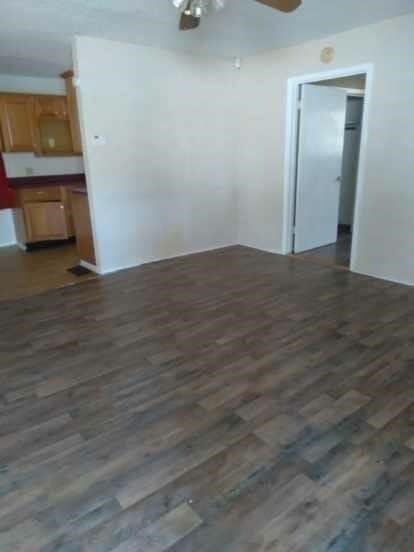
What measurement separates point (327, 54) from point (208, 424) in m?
3.75

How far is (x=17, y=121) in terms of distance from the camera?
204 inches

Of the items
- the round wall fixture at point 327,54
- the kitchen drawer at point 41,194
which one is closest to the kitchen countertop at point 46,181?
the kitchen drawer at point 41,194

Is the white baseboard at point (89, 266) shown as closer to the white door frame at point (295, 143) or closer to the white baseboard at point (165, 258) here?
the white baseboard at point (165, 258)

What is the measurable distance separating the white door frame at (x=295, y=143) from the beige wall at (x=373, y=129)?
4cm

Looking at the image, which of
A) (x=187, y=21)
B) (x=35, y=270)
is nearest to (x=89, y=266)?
(x=35, y=270)

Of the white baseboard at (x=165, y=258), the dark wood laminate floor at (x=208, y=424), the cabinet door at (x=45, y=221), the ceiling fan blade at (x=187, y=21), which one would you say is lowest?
the dark wood laminate floor at (x=208, y=424)

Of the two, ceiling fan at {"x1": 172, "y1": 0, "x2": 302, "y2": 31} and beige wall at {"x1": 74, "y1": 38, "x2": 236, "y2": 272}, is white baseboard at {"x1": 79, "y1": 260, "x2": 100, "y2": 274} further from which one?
ceiling fan at {"x1": 172, "y1": 0, "x2": 302, "y2": 31}

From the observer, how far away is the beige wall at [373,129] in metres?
3.48

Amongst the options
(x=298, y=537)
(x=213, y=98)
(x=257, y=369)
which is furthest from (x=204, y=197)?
(x=298, y=537)

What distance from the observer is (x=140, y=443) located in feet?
6.05

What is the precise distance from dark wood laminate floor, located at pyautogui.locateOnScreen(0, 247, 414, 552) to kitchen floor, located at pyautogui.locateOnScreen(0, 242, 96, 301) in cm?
42

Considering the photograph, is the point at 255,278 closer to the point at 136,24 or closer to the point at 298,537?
the point at 136,24

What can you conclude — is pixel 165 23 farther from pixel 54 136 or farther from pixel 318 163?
pixel 54 136

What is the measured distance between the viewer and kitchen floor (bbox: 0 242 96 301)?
3918mm
